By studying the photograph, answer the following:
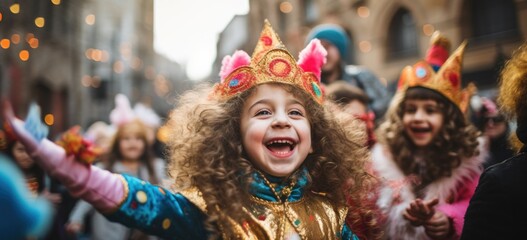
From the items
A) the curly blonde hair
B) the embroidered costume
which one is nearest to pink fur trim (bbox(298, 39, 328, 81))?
the curly blonde hair

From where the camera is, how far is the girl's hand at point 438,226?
2.54m

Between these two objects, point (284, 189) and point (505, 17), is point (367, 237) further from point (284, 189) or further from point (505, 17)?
point (505, 17)

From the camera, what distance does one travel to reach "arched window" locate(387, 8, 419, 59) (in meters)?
12.7

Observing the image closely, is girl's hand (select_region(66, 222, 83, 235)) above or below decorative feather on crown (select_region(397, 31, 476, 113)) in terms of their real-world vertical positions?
below

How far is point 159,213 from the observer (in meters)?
1.91

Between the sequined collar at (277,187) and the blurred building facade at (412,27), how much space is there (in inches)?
158

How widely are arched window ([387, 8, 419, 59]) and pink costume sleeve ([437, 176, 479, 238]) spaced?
1028 centimetres

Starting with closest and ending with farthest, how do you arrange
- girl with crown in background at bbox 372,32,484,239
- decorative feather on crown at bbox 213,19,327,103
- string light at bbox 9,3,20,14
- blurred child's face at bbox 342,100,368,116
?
decorative feather on crown at bbox 213,19,327,103
girl with crown in background at bbox 372,32,484,239
string light at bbox 9,3,20,14
blurred child's face at bbox 342,100,368,116

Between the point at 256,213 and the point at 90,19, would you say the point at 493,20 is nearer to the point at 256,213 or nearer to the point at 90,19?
the point at 256,213

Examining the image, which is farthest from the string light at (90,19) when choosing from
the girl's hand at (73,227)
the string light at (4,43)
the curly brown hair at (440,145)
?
the curly brown hair at (440,145)

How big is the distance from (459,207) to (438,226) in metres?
0.25

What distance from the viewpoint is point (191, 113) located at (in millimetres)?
2377

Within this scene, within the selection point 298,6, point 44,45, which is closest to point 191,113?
point 44,45

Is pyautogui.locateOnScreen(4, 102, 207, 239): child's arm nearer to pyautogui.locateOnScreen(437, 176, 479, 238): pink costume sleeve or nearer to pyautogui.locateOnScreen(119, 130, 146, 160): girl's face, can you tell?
pyautogui.locateOnScreen(437, 176, 479, 238): pink costume sleeve
